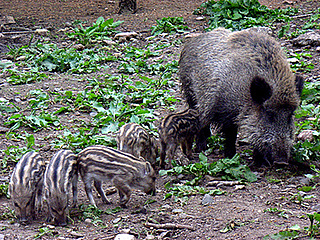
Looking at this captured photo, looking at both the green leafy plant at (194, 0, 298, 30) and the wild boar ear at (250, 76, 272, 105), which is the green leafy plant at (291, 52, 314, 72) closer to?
the green leafy plant at (194, 0, 298, 30)

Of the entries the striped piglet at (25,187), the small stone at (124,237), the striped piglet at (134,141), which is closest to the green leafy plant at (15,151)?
the striped piglet at (25,187)

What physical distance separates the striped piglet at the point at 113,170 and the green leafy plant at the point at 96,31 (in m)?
5.74

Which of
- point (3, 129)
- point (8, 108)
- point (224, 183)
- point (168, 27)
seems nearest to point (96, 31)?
point (168, 27)

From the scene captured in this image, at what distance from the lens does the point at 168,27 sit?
11.2m

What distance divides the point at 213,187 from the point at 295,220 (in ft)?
3.96

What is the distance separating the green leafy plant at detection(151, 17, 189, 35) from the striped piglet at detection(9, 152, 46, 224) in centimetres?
666

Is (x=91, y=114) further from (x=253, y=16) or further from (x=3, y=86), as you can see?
(x=253, y=16)

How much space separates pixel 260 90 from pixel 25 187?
9.50ft

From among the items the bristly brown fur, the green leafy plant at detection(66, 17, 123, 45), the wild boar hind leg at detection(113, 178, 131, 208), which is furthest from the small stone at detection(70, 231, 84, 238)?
the bristly brown fur

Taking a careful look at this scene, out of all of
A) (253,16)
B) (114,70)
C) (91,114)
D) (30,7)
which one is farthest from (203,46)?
(30,7)

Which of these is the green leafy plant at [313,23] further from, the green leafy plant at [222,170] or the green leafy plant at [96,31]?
the green leafy plant at [222,170]

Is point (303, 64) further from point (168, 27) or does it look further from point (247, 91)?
point (168, 27)

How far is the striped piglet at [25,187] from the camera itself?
4863 millimetres

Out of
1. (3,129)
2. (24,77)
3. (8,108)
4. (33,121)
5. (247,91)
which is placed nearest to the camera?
(247,91)
